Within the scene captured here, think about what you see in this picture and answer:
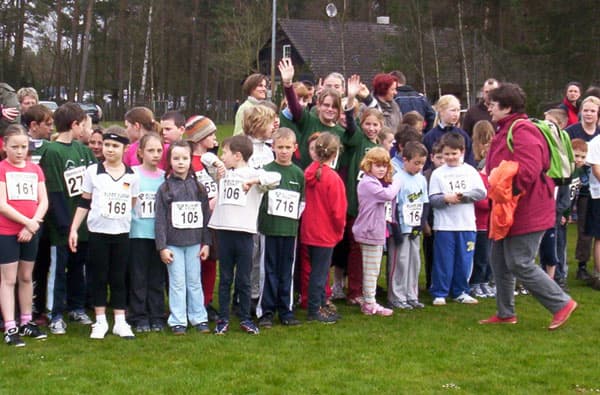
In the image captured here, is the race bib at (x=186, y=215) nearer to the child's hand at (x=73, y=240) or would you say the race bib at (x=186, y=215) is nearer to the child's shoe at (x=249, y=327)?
the child's hand at (x=73, y=240)

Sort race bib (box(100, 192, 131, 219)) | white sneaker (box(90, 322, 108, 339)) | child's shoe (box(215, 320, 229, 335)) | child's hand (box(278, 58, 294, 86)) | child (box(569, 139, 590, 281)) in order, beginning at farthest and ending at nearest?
child (box(569, 139, 590, 281)), child's hand (box(278, 58, 294, 86)), child's shoe (box(215, 320, 229, 335)), white sneaker (box(90, 322, 108, 339)), race bib (box(100, 192, 131, 219))

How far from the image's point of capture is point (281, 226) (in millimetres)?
6922

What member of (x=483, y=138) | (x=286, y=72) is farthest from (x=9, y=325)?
(x=483, y=138)

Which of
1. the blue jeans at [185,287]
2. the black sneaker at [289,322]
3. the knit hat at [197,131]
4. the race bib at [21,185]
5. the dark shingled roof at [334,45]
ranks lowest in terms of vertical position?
the black sneaker at [289,322]

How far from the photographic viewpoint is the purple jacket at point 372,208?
7.43m

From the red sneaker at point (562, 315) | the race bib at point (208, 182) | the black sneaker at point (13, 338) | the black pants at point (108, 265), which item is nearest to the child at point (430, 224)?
the red sneaker at point (562, 315)

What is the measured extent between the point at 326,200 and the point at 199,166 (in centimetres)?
117

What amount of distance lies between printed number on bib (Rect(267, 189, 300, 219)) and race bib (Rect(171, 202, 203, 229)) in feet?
2.00

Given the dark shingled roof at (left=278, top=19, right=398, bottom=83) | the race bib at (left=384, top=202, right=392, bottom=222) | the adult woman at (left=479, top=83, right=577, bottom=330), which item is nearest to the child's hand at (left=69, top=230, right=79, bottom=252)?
the race bib at (left=384, top=202, right=392, bottom=222)

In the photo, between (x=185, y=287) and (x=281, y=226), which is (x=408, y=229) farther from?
(x=185, y=287)

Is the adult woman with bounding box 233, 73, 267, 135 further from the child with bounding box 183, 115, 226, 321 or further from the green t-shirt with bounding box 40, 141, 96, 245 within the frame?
the green t-shirt with bounding box 40, 141, 96, 245

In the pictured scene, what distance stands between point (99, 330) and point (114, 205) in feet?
3.43

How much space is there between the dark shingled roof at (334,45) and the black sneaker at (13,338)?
1633 inches

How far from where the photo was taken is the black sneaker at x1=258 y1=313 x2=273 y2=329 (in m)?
7.10
